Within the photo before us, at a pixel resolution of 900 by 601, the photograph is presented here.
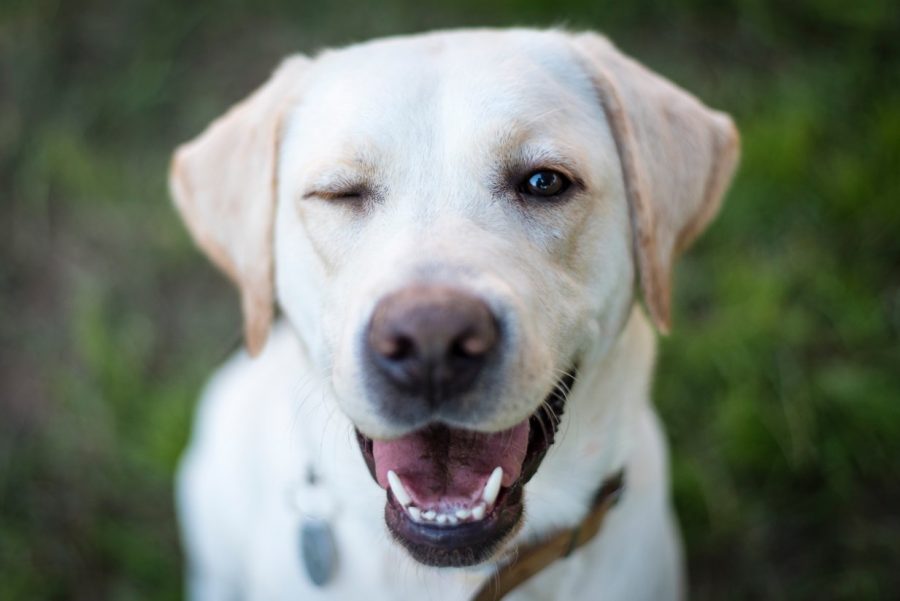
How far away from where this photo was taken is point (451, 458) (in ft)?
7.36

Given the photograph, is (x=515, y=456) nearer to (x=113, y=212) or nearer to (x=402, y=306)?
(x=402, y=306)

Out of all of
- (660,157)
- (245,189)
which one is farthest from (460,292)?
(245,189)

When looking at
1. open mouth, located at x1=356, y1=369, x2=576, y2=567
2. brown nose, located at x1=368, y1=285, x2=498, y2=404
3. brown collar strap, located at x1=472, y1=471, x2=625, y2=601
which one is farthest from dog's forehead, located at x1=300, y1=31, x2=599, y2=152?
brown collar strap, located at x1=472, y1=471, x2=625, y2=601

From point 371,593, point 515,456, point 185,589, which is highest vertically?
point 515,456

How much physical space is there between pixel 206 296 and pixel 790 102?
3.31 m

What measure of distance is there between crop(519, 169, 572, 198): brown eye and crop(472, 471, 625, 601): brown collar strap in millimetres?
909

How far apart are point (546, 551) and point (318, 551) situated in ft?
2.21

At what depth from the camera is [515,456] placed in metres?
2.24

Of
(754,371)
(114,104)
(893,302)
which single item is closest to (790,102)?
(893,302)

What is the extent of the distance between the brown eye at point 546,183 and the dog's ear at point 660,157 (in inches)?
9.4

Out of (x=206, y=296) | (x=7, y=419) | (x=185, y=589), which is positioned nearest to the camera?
(x=185, y=589)

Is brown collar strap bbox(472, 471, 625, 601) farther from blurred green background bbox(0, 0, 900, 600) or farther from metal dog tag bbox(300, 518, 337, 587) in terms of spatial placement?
blurred green background bbox(0, 0, 900, 600)

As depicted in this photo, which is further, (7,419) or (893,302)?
(7,419)

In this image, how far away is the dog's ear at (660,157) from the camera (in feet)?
7.88
